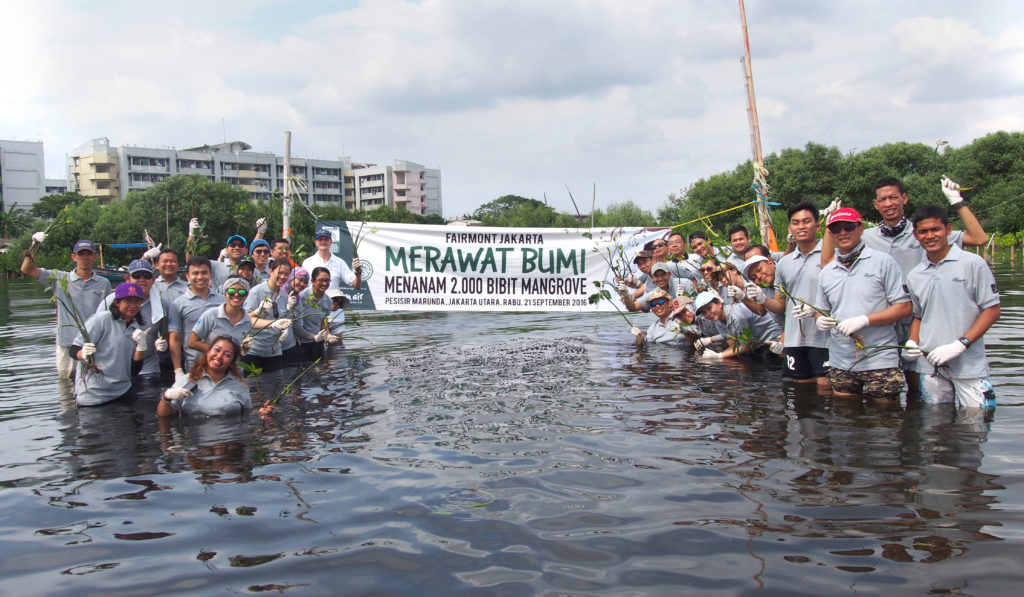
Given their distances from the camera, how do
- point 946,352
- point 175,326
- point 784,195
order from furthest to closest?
point 784,195, point 175,326, point 946,352

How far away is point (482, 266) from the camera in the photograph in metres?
13.2

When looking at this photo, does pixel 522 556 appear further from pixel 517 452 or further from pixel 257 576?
pixel 517 452

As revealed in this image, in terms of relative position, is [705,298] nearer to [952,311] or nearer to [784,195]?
[952,311]

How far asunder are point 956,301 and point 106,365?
8.70 metres

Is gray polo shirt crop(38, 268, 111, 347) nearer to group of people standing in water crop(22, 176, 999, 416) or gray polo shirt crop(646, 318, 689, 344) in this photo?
group of people standing in water crop(22, 176, 999, 416)

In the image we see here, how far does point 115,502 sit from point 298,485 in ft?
4.27

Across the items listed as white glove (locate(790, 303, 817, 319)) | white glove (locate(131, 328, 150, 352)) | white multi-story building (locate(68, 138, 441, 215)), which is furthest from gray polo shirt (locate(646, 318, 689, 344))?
white multi-story building (locate(68, 138, 441, 215))

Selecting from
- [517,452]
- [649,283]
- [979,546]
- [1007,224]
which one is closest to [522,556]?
[517,452]

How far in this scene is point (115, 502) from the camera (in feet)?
16.8

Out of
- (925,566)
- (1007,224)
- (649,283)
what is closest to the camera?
(925,566)

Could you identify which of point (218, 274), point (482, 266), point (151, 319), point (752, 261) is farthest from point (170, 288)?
point (752, 261)

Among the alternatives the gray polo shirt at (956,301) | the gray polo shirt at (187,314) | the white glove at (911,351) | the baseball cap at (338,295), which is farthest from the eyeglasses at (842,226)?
the baseball cap at (338,295)

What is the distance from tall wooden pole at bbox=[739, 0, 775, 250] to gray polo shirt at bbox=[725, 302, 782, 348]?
5.63 feet

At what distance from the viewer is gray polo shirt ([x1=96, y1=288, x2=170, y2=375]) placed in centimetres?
837
